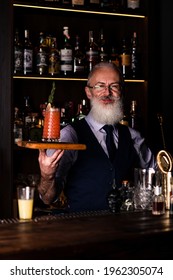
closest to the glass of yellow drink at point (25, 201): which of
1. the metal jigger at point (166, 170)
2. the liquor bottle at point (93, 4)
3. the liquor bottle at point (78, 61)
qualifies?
the metal jigger at point (166, 170)

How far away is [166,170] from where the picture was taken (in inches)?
116

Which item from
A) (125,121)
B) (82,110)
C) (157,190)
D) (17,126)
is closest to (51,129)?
(157,190)

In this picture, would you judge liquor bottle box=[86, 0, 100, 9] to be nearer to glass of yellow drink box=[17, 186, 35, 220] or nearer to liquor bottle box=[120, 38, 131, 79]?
liquor bottle box=[120, 38, 131, 79]

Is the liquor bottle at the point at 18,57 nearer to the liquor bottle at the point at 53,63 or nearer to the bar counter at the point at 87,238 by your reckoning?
the liquor bottle at the point at 53,63

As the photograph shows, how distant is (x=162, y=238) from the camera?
2.29 meters

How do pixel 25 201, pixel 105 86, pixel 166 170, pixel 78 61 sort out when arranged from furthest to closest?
pixel 78 61 < pixel 105 86 < pixel 166 170 < pixel 25 201

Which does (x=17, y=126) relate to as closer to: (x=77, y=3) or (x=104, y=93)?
(x=104, y=93)

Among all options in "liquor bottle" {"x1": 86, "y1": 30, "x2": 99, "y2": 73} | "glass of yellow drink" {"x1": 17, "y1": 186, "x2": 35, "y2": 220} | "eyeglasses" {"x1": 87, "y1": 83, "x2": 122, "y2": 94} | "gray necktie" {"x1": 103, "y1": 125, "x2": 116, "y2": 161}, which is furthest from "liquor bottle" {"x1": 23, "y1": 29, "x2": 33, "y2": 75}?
"glass of yellow drink" {"x1": 17, "y1": 186, "x2": 35, "y2": 220}

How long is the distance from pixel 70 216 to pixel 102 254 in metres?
0.55

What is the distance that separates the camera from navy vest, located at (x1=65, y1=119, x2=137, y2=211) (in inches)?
132

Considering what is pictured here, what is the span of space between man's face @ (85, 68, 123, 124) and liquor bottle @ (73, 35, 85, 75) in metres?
0.61

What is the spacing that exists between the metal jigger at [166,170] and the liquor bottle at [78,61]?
1342 mm

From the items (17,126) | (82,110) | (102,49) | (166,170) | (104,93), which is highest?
(102,49)

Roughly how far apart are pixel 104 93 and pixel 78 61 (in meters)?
0.73
